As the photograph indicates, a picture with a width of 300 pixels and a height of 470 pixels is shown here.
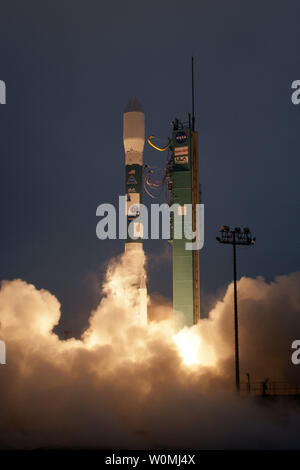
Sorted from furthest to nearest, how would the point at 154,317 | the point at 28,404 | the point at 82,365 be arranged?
the point at 154,317, the point at 82,365, the point at 28,404

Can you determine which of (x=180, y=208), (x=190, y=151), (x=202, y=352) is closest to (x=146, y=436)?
(x=202, y=352)

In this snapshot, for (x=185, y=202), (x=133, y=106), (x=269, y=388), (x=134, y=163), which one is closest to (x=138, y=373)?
(x=269, y=388)

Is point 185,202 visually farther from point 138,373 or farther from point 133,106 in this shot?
point 138,373

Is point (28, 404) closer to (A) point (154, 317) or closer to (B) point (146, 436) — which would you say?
(B) point (146, 436)

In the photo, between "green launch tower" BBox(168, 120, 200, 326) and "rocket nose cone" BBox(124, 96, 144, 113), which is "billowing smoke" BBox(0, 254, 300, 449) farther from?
"rocket nose cone" BBox(124, 96, 144, 113)

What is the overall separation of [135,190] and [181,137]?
5.12 metres

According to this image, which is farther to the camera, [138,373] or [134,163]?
[134,163]

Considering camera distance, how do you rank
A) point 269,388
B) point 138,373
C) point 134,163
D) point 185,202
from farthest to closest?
point 134,163
point 185,202
point 269,388
point 138,373

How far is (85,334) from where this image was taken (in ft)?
151

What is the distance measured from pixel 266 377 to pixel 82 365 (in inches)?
544

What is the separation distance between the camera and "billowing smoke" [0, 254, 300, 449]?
35000 mm

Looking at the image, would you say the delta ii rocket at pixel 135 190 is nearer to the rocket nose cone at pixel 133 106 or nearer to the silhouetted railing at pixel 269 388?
the rocket nose cone at pixel 133 106

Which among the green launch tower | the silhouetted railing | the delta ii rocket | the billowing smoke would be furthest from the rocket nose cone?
the silhouetted railing

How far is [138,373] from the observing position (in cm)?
3991
